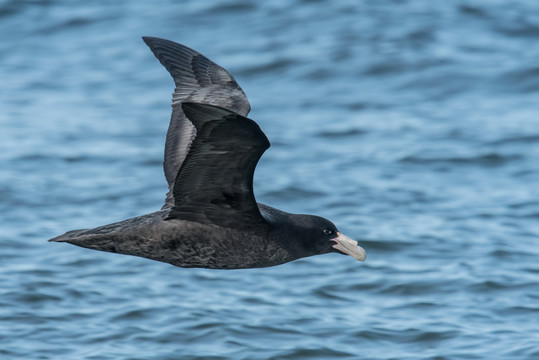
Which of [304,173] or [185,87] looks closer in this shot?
[185,87]

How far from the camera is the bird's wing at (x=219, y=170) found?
21.9 feet

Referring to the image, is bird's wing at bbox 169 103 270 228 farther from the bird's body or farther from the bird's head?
the bird's head

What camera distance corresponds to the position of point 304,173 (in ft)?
42.5

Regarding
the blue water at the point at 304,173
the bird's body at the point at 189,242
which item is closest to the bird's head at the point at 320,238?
the bird's body at the point at 189,242

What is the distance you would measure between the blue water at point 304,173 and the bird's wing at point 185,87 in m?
1.59

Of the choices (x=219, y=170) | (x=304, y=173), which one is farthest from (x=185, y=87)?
(x=304, y=173)

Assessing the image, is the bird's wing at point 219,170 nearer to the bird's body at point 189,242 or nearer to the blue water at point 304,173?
the bird's body at point 189,242

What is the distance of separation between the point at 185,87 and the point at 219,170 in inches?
69.2

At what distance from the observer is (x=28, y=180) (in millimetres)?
12805

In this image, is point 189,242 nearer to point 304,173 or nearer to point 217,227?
point 217,227

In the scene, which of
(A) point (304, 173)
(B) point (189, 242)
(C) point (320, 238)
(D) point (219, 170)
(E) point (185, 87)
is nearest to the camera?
(D) point (219, 170)

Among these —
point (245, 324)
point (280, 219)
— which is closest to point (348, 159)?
point (245, 324)

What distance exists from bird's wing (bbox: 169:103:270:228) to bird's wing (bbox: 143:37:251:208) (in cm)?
106

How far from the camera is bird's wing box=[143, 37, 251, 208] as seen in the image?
28.7 ft
